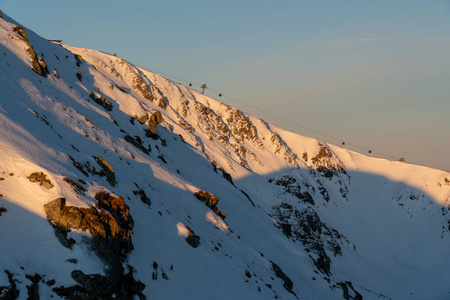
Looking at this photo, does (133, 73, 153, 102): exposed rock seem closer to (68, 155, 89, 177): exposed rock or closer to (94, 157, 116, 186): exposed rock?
(94, 157, 116, 186): exposed rock

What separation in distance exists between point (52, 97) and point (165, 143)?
1852 centimetres

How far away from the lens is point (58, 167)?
22.7 m

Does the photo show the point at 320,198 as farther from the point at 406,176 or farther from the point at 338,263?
the point at 406,176

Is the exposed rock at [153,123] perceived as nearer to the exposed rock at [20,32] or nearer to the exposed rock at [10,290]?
the exposed rock at [20,32]

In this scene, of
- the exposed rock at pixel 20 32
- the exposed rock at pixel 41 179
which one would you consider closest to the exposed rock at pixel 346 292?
the exposed rock at pixel 41 179

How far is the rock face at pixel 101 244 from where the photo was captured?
16.8 meters

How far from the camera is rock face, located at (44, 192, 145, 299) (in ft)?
55.2

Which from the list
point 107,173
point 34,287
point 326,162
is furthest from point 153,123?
point 326,162

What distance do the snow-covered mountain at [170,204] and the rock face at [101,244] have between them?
0.22 feet

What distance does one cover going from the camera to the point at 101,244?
61.2 feet

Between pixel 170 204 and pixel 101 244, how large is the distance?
49.8 feet

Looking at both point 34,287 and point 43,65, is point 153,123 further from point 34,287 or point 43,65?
point 34,287

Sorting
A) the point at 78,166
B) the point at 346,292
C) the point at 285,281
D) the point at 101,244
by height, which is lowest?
the point at 346,292

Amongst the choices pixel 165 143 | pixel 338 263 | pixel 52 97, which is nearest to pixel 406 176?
pixel 338 263
